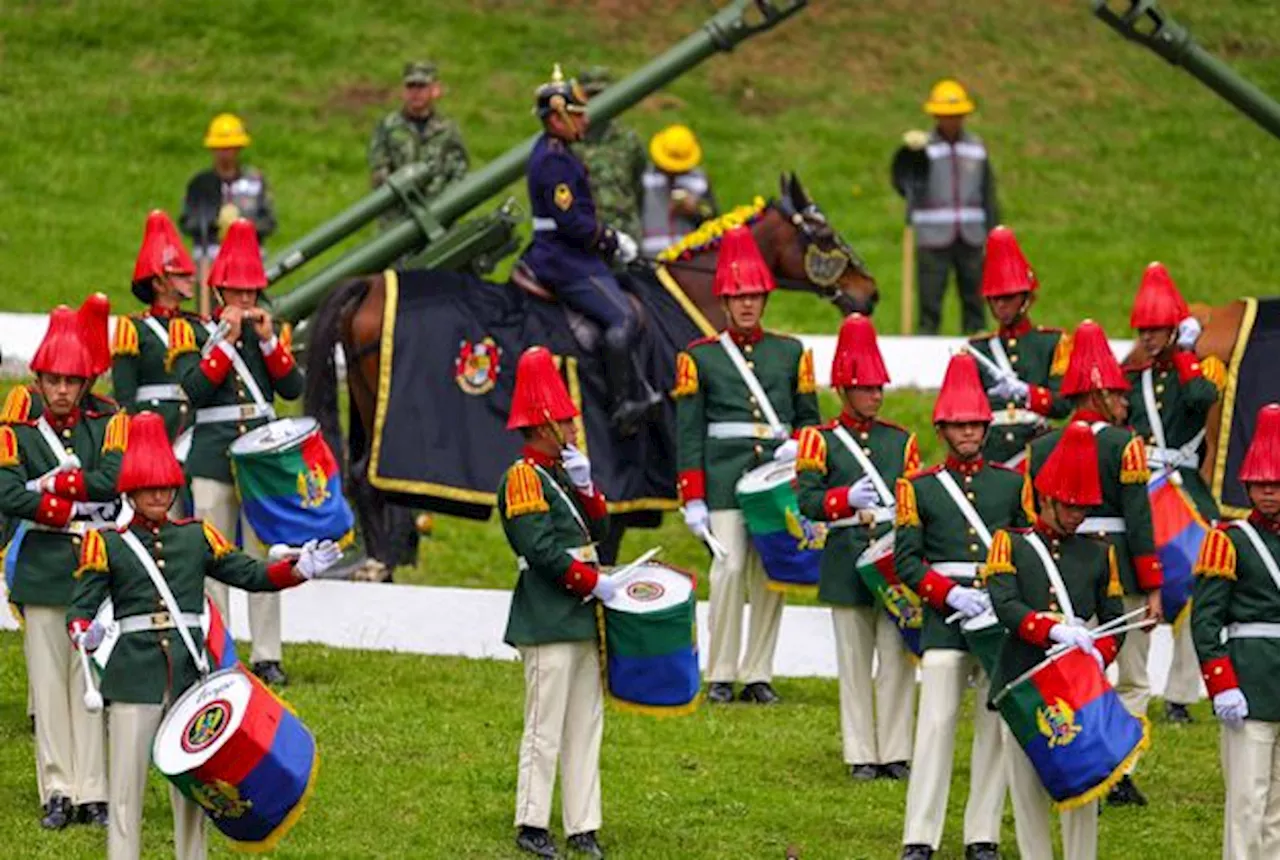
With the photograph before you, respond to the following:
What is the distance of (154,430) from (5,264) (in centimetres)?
1525

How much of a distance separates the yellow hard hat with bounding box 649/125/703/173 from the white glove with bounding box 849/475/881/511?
34.2 ft

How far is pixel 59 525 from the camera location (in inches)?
575

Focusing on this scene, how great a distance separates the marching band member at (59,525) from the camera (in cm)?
1446

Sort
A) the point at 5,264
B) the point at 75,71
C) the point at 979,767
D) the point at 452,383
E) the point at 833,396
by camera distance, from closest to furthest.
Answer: the point at 979,767
the point at 452,383
the point at 833,396
the point at 5,264
the point at 75,71

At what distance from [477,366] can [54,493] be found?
5.07 metres

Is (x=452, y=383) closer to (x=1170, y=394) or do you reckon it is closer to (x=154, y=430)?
(x=1170, y=394)

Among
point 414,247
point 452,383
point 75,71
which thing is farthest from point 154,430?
point 75,71

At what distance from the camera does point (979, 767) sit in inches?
566

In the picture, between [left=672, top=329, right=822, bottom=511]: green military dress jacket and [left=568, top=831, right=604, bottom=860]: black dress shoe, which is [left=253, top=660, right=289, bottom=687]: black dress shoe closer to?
[left=672, top=329, right=822, bottom=511]: green military dress jacket

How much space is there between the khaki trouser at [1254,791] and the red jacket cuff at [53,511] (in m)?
4.57

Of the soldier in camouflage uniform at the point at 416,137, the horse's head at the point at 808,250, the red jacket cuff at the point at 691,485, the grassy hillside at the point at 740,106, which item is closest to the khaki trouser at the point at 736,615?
the red jacket cuff at the point at 691,485

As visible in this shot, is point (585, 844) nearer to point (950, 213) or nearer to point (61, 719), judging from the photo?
point (61, 719)

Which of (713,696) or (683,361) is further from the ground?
(683,361)

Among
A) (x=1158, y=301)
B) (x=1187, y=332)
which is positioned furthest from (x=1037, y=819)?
(x=1187, y=332)
